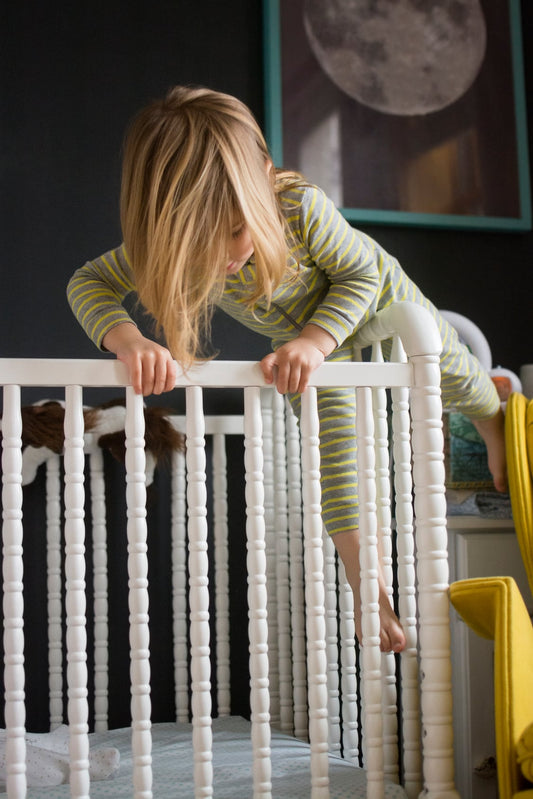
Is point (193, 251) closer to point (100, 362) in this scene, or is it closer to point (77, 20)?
point (100, 362)

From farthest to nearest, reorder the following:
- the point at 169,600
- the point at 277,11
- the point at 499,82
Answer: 1. the point at 499,82
2. the point at 277,11
3. the point at 169,600

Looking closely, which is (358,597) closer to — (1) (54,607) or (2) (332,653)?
(2) (332,653)

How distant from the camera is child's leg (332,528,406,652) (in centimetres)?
111

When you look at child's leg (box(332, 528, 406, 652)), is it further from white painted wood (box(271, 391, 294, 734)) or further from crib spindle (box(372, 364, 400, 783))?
white painted wood (box(271, 391, 294, 734))

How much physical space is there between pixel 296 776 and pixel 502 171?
1.36 metres

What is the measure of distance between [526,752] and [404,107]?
1402 millimetres

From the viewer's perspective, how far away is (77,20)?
5.79ft

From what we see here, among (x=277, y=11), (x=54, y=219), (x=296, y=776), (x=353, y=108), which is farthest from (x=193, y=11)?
(x=296, y=776)

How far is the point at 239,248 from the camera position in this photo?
3.34 ft

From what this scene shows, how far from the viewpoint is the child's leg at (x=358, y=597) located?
1.11 metres

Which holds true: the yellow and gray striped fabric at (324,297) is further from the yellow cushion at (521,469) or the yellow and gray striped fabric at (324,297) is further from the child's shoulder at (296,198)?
the yellow cushion at (521,469)

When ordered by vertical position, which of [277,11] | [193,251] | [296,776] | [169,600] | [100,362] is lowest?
[296,776]

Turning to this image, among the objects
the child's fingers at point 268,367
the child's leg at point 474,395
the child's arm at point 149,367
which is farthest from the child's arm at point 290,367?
the child's leg at point 474,395

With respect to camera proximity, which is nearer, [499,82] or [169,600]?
[169,600]
